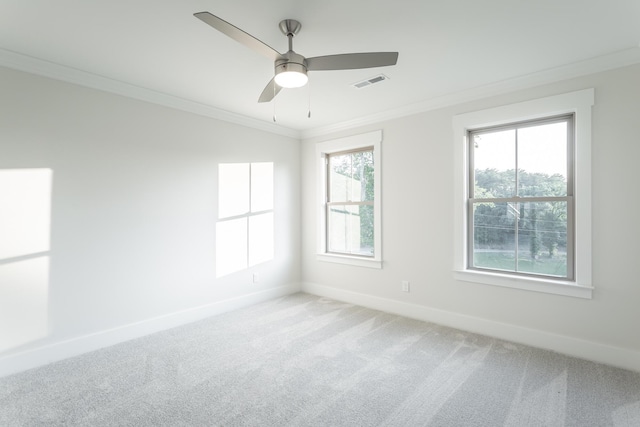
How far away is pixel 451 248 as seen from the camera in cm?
350

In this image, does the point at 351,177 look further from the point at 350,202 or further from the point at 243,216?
the point at 243,216

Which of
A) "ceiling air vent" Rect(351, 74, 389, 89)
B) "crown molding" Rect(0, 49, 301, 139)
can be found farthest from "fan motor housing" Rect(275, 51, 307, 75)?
"crown molding" Rect(0, 49, 301, 139)

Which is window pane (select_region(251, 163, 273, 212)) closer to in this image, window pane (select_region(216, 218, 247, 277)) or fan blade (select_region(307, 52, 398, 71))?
window pane (select_region(216, 218, 247, 277))

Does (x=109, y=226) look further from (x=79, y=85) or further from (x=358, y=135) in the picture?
(x=358, y=135)

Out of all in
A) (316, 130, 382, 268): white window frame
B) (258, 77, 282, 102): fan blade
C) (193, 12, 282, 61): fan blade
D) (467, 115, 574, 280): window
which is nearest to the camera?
(193, 12, 282, 61): fan blade

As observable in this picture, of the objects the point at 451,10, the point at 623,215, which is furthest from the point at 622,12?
the point at 623,215

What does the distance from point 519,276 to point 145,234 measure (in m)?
3.81

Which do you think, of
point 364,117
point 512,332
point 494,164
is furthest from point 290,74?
point 512,332

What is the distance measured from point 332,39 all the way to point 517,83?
194 cm

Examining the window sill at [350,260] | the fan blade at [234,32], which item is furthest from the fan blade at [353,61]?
the window sill at [350,260]

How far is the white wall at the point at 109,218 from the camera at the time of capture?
262 cm

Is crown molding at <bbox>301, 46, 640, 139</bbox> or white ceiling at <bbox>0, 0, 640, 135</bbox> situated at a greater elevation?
white ceiling at <bbox>0, 0, 640, 135</bbox>

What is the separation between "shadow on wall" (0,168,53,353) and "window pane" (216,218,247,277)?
165cm

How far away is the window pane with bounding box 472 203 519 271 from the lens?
3244 mm
